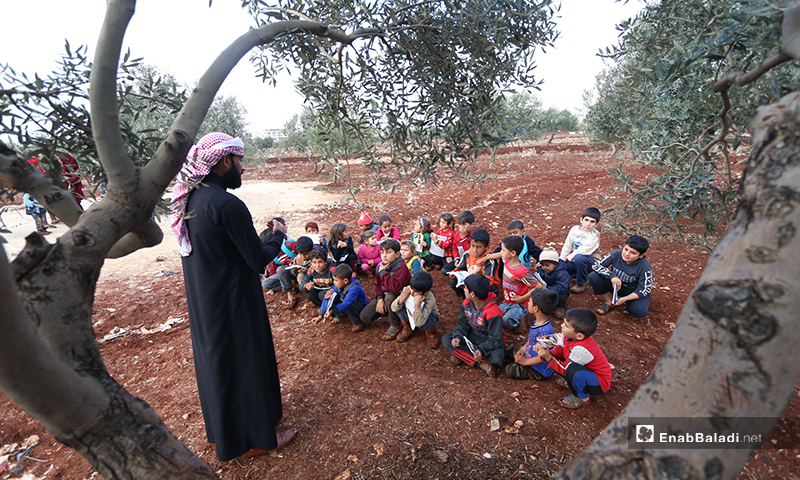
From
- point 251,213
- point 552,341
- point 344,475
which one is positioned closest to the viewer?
point 344,475

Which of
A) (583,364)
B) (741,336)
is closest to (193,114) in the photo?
(741,336)

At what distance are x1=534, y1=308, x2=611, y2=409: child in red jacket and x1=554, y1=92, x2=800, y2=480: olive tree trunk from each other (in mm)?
2321

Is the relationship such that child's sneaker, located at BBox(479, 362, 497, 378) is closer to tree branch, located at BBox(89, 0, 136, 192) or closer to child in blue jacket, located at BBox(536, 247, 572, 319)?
child in blue jacket, located at BBox(536, 247, 572, 319)

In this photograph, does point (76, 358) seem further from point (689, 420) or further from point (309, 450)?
point (309, 450)

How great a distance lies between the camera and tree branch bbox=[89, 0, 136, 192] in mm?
1384

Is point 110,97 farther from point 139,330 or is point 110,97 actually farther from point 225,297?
point 139,330

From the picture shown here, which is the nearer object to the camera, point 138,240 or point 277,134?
point 138,240

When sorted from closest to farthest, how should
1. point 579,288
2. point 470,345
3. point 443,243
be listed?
point 470,345, point 579,288, point 443,243

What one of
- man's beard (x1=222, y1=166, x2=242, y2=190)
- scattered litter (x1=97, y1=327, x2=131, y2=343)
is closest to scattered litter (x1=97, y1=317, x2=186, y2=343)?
scattered litter (x1=97, y1=327, x2=131, y2=343)

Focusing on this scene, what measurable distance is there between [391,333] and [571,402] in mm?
Result: 2052

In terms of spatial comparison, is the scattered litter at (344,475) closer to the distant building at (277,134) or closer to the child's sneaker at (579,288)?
the child's sneaker at (579,288)

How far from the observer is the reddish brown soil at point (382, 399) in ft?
8.46

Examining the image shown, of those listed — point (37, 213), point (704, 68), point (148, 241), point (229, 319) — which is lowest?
point (229, 319)

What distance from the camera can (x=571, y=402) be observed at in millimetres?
3094
